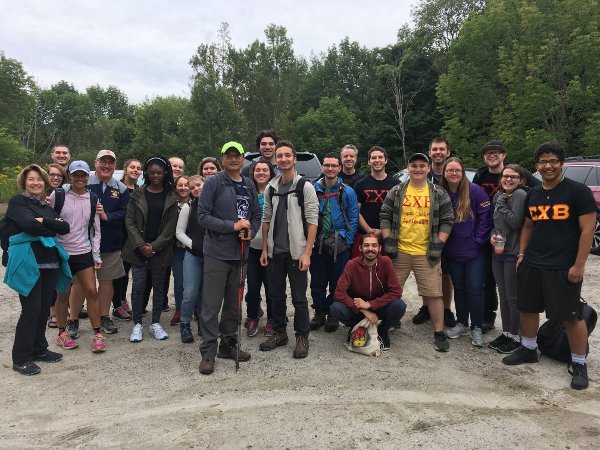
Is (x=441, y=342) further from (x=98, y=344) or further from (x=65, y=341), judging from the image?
(x=65, y=341)

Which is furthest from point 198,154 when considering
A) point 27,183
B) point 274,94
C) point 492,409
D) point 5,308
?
point 492,409

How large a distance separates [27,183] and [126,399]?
2243 mm

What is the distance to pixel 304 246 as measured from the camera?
14.6 feet

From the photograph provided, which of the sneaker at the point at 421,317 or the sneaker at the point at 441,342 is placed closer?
the sneaker at the point at 441,342

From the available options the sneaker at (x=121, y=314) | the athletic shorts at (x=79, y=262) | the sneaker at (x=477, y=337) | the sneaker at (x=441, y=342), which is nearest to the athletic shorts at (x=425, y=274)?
the sneaker at (x=441, y=342)

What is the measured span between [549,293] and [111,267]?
4.65 meters

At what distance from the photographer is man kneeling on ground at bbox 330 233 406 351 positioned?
4562mm

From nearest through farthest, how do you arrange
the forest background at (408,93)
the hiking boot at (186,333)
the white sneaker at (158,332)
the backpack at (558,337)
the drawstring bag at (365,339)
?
the backpack at (558,337) < the drawstring bag at (365,339) < the hiking boot at (186,333) < the white sneaker at (158,332) < the forest background at (408,93)

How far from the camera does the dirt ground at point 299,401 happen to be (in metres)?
3.01

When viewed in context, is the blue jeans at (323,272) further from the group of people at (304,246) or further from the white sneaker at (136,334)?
the white sneaker at (136,334)

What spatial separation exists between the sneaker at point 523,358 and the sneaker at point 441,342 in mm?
562

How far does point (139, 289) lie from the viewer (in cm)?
488

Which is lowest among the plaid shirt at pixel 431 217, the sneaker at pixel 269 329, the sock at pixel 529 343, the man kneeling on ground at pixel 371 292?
the sneaker at pixel 269 329

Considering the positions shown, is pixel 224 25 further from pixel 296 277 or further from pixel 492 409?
pixel 492 409
